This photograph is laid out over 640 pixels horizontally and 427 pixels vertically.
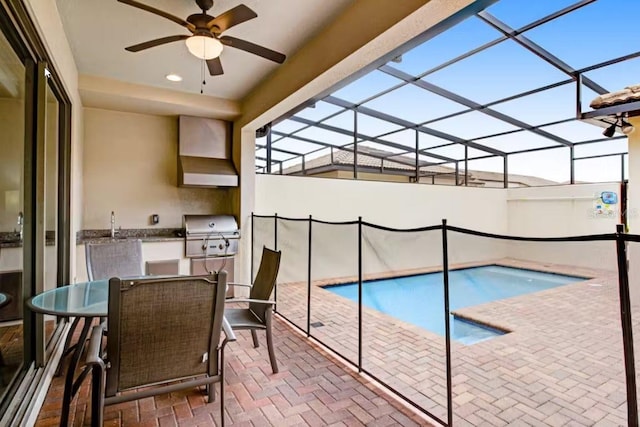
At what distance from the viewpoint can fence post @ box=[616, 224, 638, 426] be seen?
4.19 ft

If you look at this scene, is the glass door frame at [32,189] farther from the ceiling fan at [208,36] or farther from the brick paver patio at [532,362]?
the brick paver patio at [532,362]

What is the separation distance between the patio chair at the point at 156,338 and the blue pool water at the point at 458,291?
1.27 m

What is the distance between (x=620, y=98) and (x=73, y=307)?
226 inches

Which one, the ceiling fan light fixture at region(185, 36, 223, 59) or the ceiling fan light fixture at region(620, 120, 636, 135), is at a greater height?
the ceiling fan light fixture at region(185, 36, 223, 59)

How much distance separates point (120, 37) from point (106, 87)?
1.18 metres

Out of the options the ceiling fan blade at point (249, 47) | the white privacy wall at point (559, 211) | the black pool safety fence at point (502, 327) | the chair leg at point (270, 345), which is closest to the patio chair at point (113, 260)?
the chair leg at point (270, 345)

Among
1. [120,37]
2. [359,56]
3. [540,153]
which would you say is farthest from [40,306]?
[540,153]

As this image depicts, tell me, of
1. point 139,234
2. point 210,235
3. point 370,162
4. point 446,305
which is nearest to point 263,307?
point 446,305

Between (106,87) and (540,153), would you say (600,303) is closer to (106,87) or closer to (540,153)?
(106,87)

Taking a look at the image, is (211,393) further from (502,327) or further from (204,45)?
(204,45)

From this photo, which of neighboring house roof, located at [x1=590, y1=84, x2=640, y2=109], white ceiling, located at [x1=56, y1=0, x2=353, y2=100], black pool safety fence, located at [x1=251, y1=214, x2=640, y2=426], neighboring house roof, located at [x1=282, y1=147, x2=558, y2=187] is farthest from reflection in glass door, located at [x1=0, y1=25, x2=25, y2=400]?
neighboring house roof, located at [x1=282, y1=147, x2=558, y2=187]

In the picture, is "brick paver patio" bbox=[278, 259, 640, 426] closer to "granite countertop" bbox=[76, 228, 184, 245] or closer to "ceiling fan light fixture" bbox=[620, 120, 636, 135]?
"granite countertop" bbox=[76, 228, 184, 245]

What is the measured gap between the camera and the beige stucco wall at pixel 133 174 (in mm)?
4785

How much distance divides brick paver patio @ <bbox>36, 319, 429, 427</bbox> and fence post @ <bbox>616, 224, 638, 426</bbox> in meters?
1.12
